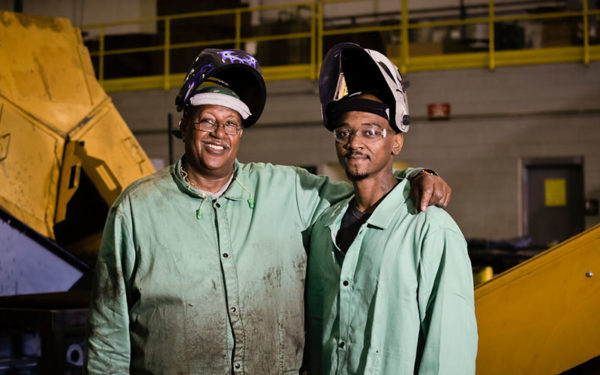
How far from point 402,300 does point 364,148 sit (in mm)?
585

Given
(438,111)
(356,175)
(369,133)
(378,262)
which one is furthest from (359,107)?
(438,111)

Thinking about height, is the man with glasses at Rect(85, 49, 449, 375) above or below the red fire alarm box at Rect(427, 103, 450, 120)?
below

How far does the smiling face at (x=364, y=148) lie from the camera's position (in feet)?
7.06

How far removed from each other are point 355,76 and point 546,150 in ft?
26.0

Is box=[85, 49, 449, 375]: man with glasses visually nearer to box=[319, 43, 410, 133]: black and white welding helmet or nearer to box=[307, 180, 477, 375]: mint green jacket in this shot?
box=[307, 180, 477, 375]: mint green jacket

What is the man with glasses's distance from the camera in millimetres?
2160

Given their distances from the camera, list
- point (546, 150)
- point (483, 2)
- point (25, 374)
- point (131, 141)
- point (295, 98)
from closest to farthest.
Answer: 1. point (25, 374)
2. point (131, 141)
3. point (546, 150)
4. point (295, 98)
5. point (483, 2)

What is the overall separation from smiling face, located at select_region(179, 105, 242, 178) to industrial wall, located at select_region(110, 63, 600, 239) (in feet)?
25.1

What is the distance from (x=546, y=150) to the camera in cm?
934

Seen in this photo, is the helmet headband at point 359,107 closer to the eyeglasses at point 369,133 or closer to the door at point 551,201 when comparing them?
the eyeglasses at point 369,133

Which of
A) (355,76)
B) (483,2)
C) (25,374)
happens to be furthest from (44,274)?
(483,2)

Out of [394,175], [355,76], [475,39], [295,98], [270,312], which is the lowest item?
[270,312]

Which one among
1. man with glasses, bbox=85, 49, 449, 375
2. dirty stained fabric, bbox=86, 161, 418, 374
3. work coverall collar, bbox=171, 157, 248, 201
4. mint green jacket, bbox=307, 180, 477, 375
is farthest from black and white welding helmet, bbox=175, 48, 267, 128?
mint green jacket, bbox=307, 180, 477, 375

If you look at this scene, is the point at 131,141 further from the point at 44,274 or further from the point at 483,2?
the point at 483,2
